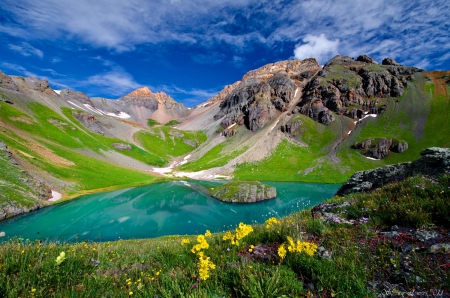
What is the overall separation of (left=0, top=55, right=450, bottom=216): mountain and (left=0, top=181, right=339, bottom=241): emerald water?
1584 centimetres

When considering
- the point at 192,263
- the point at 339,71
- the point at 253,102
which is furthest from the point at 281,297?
the point at 339,71

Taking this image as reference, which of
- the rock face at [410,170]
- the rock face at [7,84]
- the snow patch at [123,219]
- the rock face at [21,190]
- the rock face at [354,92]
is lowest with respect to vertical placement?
the snow patch at [123,219]

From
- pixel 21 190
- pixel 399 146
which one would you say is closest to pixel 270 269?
pixel 21 190

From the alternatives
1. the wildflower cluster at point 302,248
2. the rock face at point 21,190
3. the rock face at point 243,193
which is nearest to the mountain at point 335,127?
the rock face at point 243,193

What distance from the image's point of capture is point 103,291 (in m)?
4.63

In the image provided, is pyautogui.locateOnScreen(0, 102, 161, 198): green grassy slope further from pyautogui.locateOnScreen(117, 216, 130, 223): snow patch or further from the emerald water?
pyautogui.locateOnScreen(117, 216, 130, 223): snow patch

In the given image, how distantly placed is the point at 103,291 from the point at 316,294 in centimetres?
467

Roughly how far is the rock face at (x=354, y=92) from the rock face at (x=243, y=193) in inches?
4700

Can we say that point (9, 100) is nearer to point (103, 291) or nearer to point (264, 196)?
point (264, 196)

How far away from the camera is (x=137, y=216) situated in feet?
150

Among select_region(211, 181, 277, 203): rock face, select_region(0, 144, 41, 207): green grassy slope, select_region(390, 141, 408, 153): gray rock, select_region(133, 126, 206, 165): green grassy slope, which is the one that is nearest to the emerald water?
select_region(211, 181, 277, 203): rock face

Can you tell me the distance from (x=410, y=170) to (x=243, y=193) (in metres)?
43.6

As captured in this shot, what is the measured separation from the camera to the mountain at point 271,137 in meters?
87.0

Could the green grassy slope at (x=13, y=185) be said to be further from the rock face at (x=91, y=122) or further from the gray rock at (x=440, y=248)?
the rock face at (x=91, y=122)
